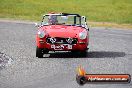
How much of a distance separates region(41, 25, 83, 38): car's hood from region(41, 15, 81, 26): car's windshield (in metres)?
0.45

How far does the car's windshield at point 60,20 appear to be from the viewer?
17328mm

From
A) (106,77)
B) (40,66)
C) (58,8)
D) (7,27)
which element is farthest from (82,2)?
(106,77)

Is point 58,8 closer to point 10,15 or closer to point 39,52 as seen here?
point 10,15

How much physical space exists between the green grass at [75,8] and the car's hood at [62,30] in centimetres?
2117

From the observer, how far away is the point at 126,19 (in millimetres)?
39406

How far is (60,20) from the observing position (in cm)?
1747

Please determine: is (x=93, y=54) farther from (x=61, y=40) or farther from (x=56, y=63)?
(x=56, y=63)

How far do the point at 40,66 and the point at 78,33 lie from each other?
232 cm

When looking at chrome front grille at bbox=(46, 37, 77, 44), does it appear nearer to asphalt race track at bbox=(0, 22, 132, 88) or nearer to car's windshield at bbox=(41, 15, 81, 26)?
asphalt race track at bbox=(0, 22, 132, 88)

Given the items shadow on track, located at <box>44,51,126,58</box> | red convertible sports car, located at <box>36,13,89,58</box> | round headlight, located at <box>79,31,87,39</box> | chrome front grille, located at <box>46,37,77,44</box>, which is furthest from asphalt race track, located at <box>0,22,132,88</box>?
round headlight, located at <box>79,31,87,39</box>

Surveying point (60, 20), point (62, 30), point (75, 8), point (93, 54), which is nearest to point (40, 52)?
point (62, 30)

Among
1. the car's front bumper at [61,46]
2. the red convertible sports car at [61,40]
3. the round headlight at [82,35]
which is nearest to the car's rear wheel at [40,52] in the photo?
the red convertible sports car at [61,40]

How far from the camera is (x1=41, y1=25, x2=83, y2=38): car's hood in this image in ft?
52.9

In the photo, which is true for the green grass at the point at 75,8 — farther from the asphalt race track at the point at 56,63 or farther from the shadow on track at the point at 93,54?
the shadow on track at the point at 93,54
